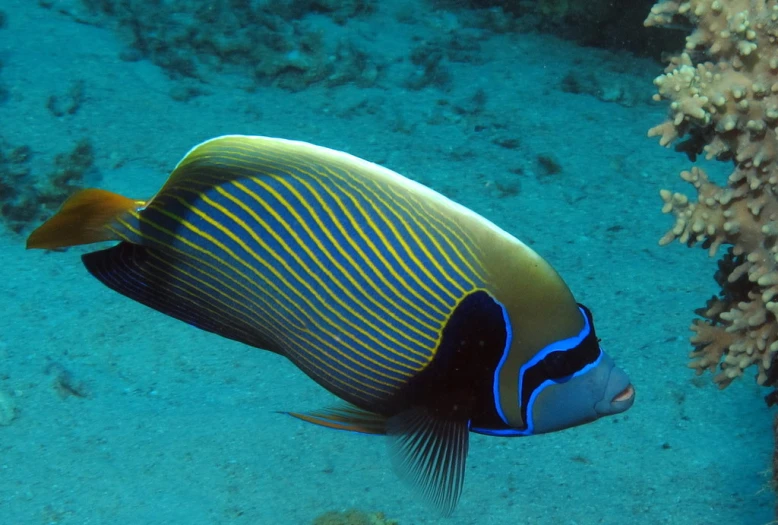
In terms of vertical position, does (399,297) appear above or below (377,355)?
above

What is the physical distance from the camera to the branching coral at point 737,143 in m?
2.09

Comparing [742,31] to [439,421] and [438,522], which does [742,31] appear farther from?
[438,522]

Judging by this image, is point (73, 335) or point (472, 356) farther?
point (73, 335)

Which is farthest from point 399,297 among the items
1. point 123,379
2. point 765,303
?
point 123,379

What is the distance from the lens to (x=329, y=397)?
154 inches

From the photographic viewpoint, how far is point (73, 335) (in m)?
4.29

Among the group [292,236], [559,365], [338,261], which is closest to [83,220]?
[292,236]

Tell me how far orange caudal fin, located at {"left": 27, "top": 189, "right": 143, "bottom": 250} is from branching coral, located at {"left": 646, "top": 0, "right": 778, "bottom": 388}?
6.24 ft

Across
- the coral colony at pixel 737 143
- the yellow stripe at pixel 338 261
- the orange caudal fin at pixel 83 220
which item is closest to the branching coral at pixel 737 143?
the coral colony at pixel 737 143

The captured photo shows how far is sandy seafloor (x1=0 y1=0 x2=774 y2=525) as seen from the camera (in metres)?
3.27

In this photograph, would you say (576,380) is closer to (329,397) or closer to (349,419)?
(349,419)

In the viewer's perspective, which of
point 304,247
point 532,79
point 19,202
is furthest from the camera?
point 532,79

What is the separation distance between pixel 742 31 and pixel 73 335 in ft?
14.4

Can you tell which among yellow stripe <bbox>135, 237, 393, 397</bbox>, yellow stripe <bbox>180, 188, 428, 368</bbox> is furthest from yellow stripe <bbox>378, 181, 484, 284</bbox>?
yellow stripe <bbox>135, 237, 393, 397</bbox>
